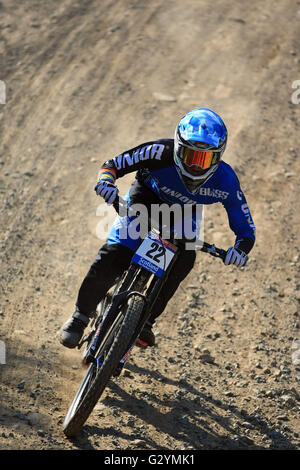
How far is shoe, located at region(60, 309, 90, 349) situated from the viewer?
5207 millimetres

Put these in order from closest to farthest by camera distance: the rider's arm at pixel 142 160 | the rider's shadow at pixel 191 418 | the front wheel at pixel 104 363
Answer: the front wheel at pixel 104 363 → the rider's shadow at pixel 191 418 → the rider's arm at pixel 142 160

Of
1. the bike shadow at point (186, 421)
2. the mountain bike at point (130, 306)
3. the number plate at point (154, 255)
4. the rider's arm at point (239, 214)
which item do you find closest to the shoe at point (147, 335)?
the mountain bike at point (130, 306)

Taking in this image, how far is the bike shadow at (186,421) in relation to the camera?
4875 mm

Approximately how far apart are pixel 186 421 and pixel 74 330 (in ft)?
4.14

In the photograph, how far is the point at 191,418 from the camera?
5281mm

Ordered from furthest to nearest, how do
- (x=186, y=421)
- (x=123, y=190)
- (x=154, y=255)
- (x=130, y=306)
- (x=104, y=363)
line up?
(x=123, y=190) → (x=186, y=421) → (x=154, y=255) → (x=130, y=306) → (x=104, y=363)

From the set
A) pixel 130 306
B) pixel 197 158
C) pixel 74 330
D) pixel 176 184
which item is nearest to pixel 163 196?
pixel 176 184

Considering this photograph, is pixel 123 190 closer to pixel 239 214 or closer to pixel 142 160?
pixel 142 160

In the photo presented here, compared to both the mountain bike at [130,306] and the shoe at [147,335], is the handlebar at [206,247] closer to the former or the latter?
the mountain bike at [130,306]

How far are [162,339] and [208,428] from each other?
1.41 metres

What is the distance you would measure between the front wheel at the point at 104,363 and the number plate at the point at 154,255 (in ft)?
0.92

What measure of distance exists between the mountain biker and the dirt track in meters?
0.75

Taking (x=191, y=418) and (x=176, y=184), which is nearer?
(x=176, y=184)

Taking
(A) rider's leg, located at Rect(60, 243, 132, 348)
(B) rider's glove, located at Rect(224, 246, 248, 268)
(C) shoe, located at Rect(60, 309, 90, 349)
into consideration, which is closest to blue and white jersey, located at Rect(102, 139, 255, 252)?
(A) rider's leg, located at Rect(60, 243, 132, 348)
